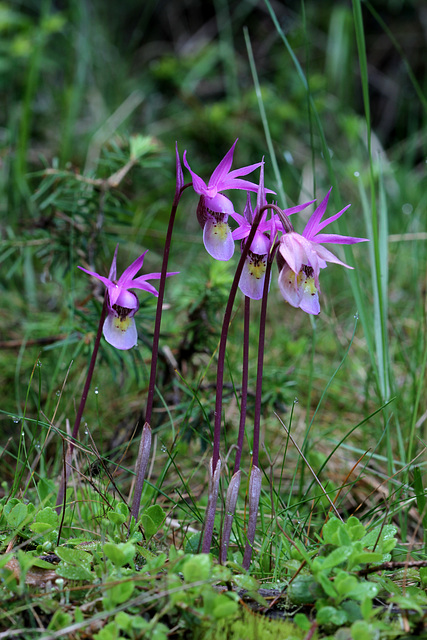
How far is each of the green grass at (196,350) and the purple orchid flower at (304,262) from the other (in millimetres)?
312

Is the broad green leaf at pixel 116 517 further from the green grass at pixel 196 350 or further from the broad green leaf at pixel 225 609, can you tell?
the broad green leaf at pixel 225 609

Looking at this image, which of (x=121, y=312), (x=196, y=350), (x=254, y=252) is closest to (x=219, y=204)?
(x=254, y=252)

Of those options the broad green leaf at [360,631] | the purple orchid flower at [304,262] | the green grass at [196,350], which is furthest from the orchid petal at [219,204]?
the broad green leaf at [360,631]

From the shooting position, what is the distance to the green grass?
1.11 metres

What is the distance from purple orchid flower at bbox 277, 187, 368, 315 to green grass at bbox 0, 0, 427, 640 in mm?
312

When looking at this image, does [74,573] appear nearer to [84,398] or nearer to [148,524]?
[148,524]

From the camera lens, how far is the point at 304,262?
3.87 feet

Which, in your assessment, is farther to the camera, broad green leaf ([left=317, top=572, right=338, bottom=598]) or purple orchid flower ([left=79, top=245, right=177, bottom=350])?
purple orchid flower ([left=79, top=245, right=177, bottom=350])

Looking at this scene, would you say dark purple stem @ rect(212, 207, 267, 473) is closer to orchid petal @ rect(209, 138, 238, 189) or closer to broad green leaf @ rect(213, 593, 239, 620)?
orchid petal @ rect(209, 138, 238, 189)

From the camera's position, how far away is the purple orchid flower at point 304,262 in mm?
1171

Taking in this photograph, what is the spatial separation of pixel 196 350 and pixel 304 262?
1.07 m

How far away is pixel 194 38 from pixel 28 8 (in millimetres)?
1687

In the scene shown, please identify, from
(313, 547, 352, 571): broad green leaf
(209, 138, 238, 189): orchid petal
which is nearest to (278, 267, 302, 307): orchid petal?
(209, 138, 238, 189): orchid petal

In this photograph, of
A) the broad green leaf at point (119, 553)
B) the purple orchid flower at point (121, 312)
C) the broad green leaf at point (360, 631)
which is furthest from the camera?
the purple orchid flower at point (121, 312)
